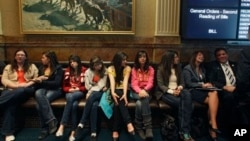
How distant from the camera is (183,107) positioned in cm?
392

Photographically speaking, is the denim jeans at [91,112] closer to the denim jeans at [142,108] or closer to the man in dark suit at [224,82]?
the denim jeans at [142,108]

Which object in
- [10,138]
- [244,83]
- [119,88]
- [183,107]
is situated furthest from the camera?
[119,88]

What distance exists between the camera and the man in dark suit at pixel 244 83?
9.25 feet

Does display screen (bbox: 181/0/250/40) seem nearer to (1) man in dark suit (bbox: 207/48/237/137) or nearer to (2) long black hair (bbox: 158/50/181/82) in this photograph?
(1) man in dark suit (bbox: 207/48/237/137)

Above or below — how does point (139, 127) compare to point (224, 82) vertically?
below

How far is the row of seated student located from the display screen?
54cm

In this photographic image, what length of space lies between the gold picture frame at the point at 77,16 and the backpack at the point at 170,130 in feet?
6.21

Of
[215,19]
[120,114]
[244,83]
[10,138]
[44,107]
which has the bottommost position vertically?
[10,138]

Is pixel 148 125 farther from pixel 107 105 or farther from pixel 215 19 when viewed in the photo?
pixel 215 19

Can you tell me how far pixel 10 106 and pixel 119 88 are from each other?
165 centimetres

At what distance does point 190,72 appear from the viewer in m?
4.42

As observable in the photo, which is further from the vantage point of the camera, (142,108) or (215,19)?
(215,19)

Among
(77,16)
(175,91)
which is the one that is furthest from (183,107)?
(77,16)

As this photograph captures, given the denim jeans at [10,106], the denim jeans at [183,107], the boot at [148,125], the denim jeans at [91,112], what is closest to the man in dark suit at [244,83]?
the denim jeans at [183,107]
